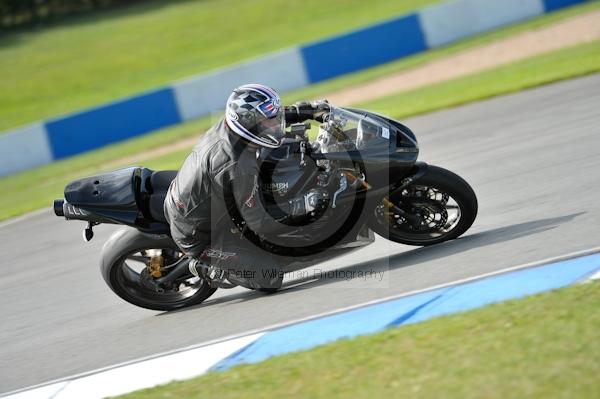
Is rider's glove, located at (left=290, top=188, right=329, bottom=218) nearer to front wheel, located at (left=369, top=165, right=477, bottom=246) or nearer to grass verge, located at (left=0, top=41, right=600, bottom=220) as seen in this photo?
front wheel, located at (left=369, top=165, right=477, bottom=246)

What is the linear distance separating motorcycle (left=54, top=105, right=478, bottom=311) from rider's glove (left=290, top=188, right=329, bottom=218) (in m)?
0.05

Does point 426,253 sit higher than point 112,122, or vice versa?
point 426,253

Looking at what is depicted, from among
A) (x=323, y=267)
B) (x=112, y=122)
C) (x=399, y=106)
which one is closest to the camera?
(x=323, y=267)

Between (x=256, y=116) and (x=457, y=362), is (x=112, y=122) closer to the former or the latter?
(x=256, y=116)

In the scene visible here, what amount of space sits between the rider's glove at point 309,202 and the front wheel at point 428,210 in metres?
0.43

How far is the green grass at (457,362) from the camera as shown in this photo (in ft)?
12.6

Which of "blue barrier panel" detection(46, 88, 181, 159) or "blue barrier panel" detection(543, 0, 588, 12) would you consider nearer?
"blue barrier panel" detection(46, 88, 181, 159)

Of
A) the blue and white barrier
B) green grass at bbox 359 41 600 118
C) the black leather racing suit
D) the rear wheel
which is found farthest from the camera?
the blue and white barrier

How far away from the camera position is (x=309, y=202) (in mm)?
5887

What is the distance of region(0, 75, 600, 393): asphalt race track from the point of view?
5.79 m

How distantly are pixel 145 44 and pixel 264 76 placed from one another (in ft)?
32.0

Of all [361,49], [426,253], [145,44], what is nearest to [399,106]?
[361,49]

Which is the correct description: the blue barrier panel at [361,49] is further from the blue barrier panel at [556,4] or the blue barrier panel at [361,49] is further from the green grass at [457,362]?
the green grass at [457,362]

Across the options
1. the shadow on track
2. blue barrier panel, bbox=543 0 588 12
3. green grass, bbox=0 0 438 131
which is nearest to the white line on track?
the shadow on track
